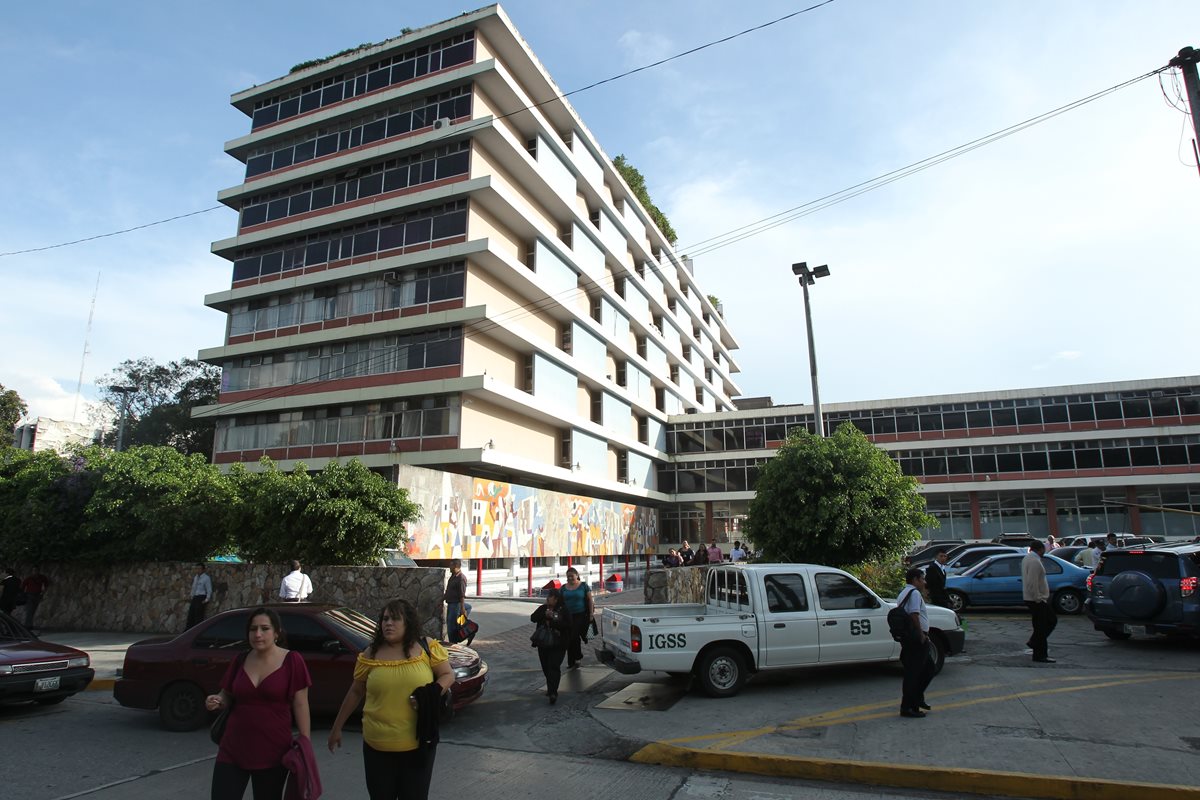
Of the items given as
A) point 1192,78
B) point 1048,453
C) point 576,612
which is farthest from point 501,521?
point 1048,453

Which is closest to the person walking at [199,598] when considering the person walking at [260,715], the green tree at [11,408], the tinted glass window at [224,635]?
the tinted glass window at [224,635]

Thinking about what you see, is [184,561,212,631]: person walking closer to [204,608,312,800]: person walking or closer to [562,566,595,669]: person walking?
[562,566,595,669]: person walking

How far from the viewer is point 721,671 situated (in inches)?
362

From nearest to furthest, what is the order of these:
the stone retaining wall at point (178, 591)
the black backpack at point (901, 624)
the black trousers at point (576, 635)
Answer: the black backpack at point (901, 624) → the black trousers at point (576, 635) → the stone retaining wall at point (178, 591)

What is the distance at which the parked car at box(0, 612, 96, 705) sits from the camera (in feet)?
28.5

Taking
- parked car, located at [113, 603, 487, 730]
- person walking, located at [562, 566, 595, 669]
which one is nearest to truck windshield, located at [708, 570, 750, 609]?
person walking, located at [562, 566, 595, 669]

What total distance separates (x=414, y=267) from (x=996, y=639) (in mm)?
26463

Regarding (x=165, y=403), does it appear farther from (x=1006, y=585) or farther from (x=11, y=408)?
(x=1006, y=585)

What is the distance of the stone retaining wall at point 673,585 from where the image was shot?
1669 cm

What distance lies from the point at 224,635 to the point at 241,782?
17.7 feet

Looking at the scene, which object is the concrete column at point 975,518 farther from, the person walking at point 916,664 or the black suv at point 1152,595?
the person walking at point 916,664

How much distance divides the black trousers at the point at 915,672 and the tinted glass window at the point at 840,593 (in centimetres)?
189

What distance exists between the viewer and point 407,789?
13.2ft

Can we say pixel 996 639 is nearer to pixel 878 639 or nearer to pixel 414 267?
pixel 878 639
